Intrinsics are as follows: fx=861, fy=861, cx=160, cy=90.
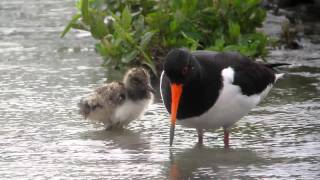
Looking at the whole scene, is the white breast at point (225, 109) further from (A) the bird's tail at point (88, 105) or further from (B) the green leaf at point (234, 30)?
(B) the green leaf at point (234, 30)

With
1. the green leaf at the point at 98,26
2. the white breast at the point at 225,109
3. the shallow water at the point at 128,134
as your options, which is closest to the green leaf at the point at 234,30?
the shallow water at the point at 128,134

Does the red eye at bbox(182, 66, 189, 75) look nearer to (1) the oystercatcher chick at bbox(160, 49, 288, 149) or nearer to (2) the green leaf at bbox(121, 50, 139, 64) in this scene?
(1) the oystercatcher chick at bbox(160, 49, 288, 149)

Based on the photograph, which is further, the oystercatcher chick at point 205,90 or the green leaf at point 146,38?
the green leaf at point 146,38

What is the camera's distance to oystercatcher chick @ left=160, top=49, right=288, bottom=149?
664cm

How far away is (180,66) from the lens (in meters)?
6.54

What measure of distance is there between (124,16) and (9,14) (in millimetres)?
4912

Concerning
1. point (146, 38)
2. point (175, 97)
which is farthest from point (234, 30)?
point (175, 97)

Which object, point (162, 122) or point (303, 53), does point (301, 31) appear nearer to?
point (303, 53)

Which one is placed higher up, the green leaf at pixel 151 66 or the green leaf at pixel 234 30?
the green leaf at pixel 234 30

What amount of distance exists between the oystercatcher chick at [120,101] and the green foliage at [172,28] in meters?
0.99

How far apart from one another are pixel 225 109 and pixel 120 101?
1.45 meters

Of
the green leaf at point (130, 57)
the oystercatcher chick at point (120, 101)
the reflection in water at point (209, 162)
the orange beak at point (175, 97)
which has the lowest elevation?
the reflection in water at point (209, 162)

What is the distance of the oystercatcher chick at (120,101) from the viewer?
7.88 m

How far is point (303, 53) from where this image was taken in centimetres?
1054
